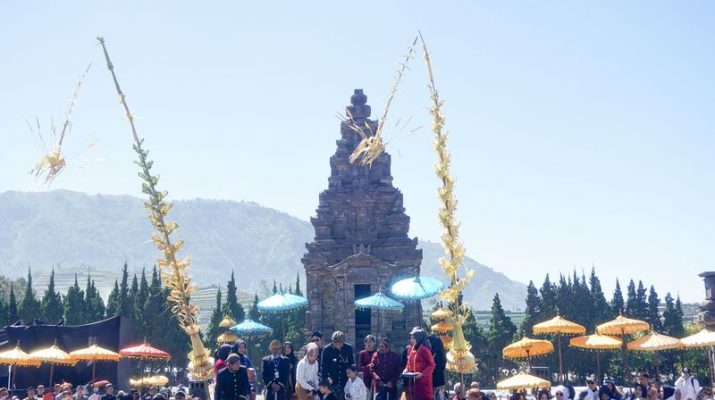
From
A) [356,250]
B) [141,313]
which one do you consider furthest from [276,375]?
[141,313]

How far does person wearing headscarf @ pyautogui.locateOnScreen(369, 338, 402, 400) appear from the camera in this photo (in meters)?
18.3

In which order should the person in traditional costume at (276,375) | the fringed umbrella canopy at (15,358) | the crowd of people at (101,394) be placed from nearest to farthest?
the person in traditional costume at (276,375), the crowd of people at (101,394), the fringed umbrella canopy at (15,358)

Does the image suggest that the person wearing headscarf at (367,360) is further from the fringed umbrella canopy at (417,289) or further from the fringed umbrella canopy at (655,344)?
the fringed umbrella canopy at (655,344)

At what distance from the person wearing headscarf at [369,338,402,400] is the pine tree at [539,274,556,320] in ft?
120

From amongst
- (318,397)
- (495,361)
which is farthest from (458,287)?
(495,361)

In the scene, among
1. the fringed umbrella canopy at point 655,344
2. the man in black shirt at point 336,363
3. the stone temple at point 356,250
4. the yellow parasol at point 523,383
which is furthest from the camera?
the stone temple at point 356,250

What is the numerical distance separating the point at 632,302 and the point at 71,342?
1519 inches

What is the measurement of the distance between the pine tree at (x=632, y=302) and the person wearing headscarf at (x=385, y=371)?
40.6m

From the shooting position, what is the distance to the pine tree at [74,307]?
60.2 metres

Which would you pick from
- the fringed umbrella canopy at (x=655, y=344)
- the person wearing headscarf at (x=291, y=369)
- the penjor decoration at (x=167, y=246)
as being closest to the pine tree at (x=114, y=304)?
the fringed umbrella canopy at (x=655, y=344)

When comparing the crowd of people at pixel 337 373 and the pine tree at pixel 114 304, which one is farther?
the pine tree at pixel 114 304

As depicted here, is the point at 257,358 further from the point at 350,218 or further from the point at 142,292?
the point at 350,218

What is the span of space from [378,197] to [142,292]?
87.4ft

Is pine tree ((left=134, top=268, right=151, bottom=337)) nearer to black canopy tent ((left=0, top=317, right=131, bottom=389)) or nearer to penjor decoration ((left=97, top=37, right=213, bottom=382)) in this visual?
black canopy tent ((left=0, top=317, right=131, bottom=389))
